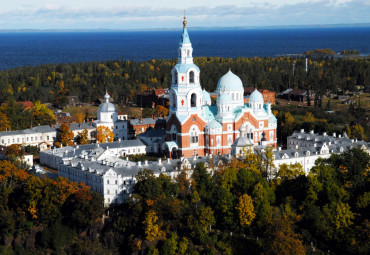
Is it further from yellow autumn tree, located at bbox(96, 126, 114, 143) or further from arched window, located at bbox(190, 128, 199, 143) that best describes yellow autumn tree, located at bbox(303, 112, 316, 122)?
yellow autumn tree, located at bbox(96, 126, 114, 143)

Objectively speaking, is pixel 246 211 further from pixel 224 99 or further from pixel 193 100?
pixel 193 100

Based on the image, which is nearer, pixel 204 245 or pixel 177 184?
pixel 204 245

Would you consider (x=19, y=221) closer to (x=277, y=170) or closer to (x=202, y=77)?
(x=277, y=170)

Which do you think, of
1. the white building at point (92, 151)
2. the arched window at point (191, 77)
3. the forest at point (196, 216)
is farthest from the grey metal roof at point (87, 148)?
the forest at point (196, 216)

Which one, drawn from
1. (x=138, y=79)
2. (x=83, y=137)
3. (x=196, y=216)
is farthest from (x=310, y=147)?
(x=138, y=79)

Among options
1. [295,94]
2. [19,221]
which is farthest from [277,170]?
[295,94]

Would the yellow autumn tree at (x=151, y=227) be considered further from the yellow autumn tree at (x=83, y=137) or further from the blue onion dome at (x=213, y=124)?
the yellow autumn tree at (x=83, y=137)
